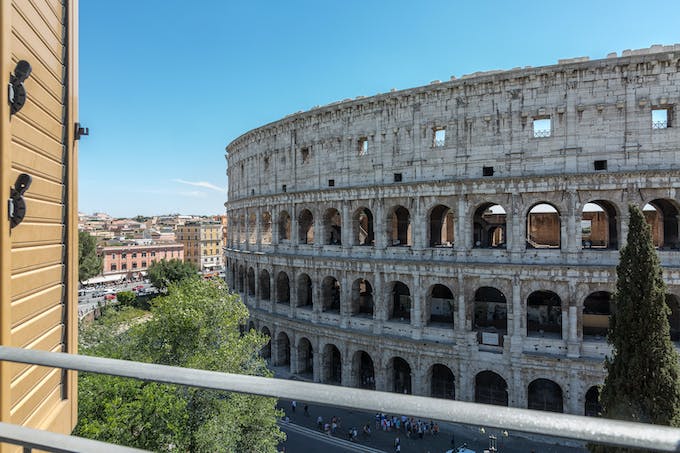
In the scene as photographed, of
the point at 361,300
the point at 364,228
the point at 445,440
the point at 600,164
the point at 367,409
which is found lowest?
the point at 445,440

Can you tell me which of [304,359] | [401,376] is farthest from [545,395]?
[304,359]

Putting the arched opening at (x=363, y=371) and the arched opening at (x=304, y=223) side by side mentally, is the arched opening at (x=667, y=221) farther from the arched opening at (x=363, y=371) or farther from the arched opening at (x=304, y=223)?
the arched opening at (x=304, y=223)

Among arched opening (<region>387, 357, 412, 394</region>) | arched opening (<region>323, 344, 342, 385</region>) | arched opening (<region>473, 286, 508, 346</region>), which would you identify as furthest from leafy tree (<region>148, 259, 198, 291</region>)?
arched opening (<region>473, 286, 508, 346</region>)

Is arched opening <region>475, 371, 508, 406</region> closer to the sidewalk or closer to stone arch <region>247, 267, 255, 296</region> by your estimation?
the sidewalk

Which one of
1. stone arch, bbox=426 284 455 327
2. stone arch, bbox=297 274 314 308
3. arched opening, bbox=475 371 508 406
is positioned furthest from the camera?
stone arch, bbox=297 274 314 308

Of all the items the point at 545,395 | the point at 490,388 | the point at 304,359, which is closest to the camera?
the point at 545,395

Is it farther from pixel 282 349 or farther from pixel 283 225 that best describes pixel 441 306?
pixel 283 225

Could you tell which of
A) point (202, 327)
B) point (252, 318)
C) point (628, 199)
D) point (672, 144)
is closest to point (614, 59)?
point (672, 144)

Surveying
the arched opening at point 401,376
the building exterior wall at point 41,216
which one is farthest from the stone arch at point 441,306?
the building exterior wall at point 41,216
